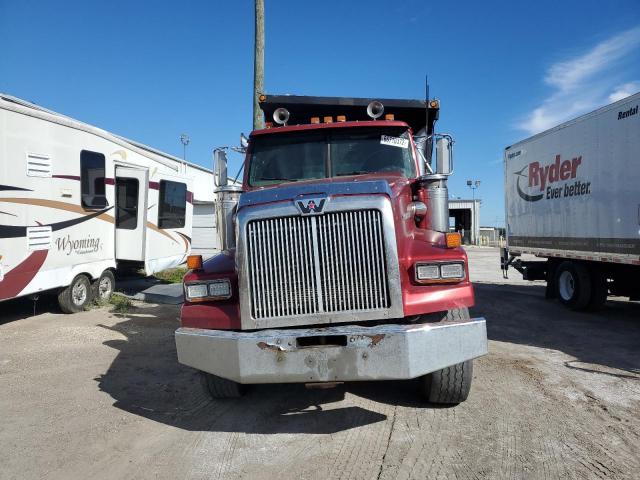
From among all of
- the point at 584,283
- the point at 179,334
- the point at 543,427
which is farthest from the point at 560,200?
the point at 179,334

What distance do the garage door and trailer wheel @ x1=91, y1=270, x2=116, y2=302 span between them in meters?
8.12

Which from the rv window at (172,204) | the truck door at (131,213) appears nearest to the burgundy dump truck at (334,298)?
the truck door at (131,213)

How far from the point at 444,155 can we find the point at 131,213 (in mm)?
7408

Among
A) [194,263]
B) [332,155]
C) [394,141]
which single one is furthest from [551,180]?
[194,263]

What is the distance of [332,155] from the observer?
4961 mm

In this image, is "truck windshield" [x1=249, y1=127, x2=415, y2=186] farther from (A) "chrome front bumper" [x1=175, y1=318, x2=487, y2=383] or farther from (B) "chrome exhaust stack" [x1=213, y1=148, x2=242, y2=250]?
(A) "chrome front bumper" [x1=175, y1=318, x2=487, y2=383]

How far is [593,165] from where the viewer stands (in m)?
7.68

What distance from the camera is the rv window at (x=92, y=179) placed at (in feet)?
27.3

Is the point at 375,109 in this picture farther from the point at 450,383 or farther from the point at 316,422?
the point at 316,422

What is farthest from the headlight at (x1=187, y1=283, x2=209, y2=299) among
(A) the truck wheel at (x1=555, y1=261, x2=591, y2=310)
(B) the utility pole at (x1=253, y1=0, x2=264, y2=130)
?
(A) the truck wheel at (x1=555, y1=261, x2=591, y2=310)

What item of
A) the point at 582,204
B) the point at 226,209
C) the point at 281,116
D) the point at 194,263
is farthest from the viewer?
the point at 582,204

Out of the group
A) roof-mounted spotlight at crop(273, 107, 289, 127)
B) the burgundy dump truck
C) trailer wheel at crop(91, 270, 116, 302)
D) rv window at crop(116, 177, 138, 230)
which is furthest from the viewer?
rv window at crop(116, 177, 138, 230)

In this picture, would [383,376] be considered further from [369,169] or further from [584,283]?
[584,283]

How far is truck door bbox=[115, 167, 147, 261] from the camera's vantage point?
954 centimetres
